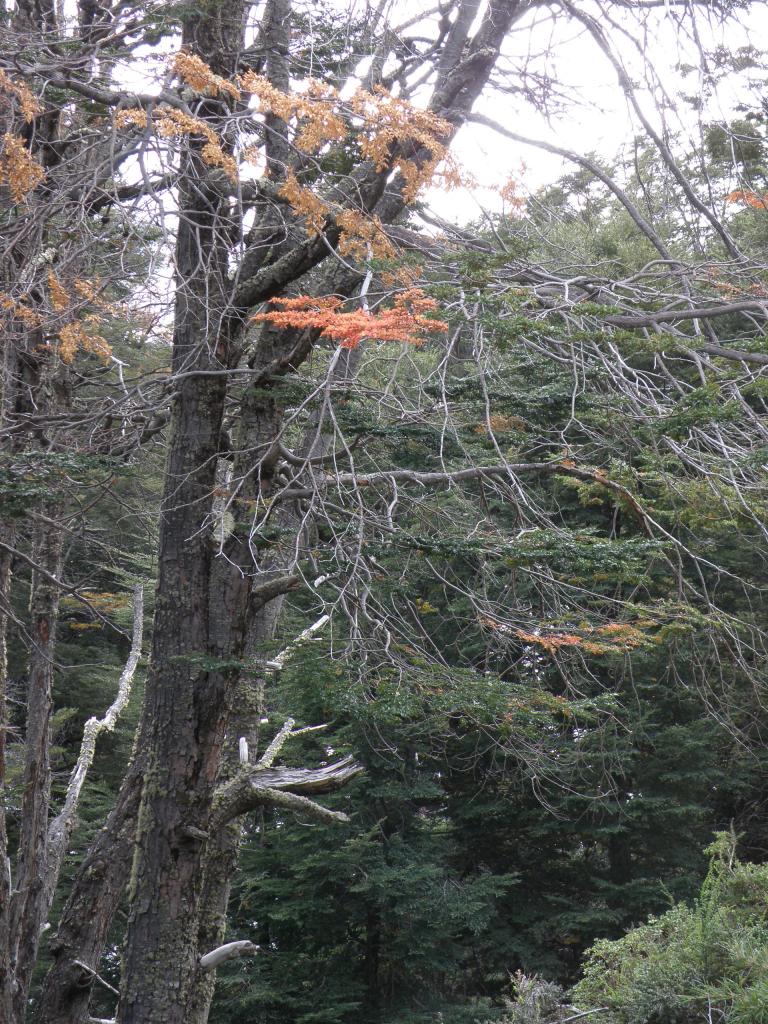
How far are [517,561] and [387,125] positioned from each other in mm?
2090

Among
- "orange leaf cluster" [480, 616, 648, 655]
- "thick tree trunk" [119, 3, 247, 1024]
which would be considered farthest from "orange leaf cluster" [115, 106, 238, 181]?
"orange leaf cluster" [480, 616, 648, 655]

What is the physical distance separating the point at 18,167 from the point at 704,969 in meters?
5.33

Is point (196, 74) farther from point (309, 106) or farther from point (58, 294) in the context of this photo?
point (58, 294)

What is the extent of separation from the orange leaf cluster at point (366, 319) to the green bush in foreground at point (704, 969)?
353cm

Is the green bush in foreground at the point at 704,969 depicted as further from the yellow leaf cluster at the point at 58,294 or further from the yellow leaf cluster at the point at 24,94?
the yellow leaf cluster at the point at 24,94

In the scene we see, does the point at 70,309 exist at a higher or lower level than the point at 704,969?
higher

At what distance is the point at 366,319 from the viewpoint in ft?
12.6

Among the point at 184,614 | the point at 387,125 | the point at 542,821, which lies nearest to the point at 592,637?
the point at 184,614

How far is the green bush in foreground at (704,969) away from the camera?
15.6 feet

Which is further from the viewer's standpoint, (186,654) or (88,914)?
(88,914)

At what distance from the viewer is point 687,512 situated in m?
4.80

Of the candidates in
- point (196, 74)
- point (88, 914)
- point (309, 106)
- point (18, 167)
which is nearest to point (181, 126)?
point (196, 74)

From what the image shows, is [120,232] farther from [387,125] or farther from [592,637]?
[592,637]

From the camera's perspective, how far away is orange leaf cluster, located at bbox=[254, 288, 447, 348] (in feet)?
12.6
